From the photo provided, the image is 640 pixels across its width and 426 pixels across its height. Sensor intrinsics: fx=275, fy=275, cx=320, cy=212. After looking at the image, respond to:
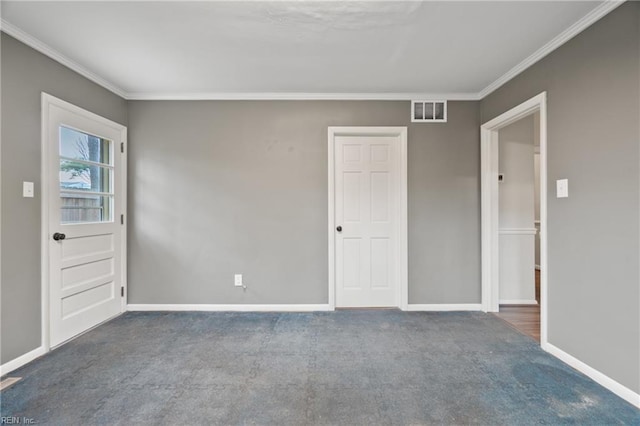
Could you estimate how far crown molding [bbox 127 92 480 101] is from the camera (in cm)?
321

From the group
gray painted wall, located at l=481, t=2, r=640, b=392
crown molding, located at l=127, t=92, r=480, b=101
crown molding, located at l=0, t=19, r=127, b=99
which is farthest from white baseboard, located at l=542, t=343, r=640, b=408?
crown molding, located at l=0, t=19, r=127, b=99

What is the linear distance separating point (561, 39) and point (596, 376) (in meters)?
2.50

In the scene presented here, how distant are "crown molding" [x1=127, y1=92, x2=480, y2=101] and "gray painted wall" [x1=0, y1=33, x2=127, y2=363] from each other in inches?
38.9

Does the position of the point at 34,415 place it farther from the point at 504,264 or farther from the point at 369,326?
the point at 504,264

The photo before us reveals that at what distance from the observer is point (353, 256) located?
132 inches

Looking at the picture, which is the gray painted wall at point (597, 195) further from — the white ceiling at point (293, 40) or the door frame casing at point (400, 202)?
the door frame casing at point (400, 202)

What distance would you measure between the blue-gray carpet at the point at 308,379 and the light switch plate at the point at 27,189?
132 cm

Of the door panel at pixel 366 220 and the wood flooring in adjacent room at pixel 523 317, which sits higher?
the door panel at pixel 366 220

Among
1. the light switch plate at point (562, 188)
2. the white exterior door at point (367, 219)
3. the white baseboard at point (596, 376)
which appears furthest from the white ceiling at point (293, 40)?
the white baseboard at point (596, 376)

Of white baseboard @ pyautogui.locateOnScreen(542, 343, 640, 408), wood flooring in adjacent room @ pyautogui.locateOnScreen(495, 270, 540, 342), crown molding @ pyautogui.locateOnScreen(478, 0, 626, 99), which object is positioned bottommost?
wood flooring in adjacent room @ pyautogui.locateOnScreen(495, 270, 540, 342)

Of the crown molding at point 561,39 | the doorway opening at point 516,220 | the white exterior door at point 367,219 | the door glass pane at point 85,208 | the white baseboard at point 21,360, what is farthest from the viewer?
the doorway opening at point 516,220

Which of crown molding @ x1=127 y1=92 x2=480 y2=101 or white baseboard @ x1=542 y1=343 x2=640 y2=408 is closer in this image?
white baseboard @ x1=542 y1=343 x2=640 y2=408

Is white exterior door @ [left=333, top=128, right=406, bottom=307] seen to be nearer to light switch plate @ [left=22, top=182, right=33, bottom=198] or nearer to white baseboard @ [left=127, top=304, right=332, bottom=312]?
white baseboard @ [left=127, top=304, right=332, bottom=312]

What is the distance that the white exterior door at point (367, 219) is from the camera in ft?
10.9
